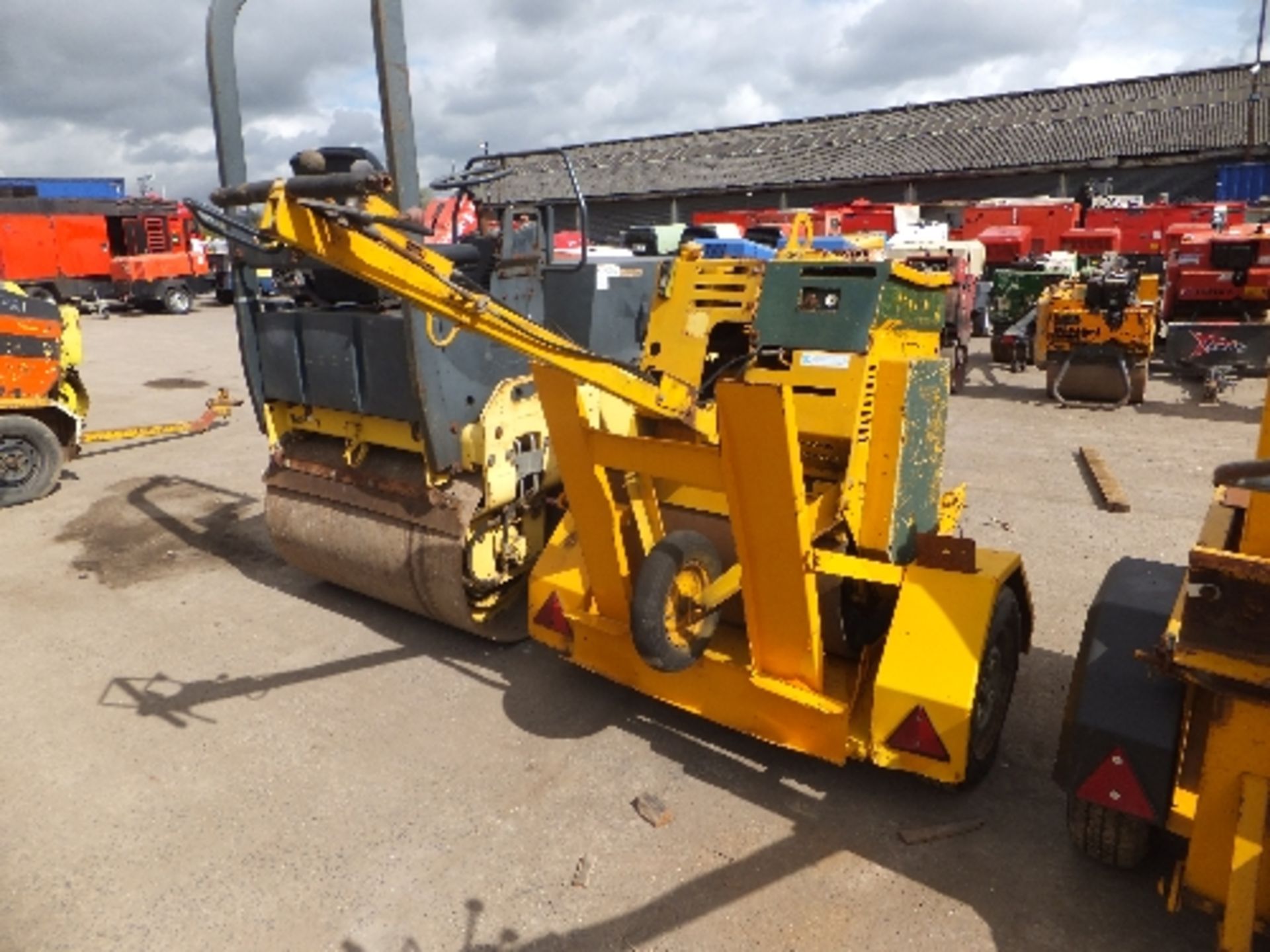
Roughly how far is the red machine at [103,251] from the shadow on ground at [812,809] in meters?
21.6

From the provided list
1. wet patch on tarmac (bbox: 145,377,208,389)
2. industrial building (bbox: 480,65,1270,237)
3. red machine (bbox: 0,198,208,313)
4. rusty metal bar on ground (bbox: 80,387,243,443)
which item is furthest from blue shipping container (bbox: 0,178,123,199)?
rusty metal bar on ground (bbox: 80,387,243,443)

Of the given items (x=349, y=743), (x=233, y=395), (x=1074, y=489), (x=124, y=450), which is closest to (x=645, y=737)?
(x=349, y=743)

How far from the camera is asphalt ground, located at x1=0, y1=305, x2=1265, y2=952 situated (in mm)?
3104

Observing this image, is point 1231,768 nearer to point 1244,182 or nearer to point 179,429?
point 179,429

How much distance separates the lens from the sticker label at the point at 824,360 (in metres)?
3.81

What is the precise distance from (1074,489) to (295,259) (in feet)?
21.1

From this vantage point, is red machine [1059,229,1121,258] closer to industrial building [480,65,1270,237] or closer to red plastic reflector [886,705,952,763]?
industrial building [480,65,1270,237]

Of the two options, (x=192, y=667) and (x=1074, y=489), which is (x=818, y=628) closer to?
(x=192, y=667)

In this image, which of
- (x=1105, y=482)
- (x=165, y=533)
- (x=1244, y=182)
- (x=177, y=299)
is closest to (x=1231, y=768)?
(x=1105, y=482)

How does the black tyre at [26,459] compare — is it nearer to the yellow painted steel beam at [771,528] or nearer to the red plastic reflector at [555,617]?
the red plastic reflector at [555,617]

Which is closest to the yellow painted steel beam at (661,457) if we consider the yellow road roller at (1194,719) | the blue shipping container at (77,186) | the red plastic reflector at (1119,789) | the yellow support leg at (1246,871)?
the yellow road roller at (1194,719)

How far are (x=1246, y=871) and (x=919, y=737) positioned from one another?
1096 mm

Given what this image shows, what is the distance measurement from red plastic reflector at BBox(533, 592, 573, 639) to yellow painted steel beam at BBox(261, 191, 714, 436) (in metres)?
1.30

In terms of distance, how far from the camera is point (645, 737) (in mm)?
4195
